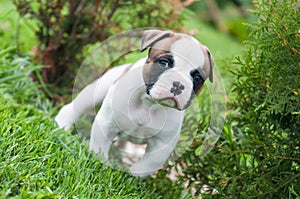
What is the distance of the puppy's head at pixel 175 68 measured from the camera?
2363 millimetres

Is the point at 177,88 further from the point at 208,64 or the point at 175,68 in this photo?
the point at 208,64

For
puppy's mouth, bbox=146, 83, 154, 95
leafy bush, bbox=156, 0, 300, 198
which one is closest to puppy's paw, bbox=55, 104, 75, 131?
leafy bush, bbox=156, 0, 300, 198

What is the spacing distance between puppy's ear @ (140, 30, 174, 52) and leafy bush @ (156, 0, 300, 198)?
368mm

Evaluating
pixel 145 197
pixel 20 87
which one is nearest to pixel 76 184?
pixel 145 197

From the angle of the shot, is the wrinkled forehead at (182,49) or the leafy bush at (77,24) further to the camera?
the leafy bush at (77,24)

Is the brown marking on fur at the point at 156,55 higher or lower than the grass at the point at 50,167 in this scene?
higher

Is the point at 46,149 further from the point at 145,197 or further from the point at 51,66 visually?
the point at 51,66

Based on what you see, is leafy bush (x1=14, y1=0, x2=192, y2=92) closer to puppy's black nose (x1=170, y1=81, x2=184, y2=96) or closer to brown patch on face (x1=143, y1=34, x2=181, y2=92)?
brown patch on face (x1=143, y1=34, x2=181, y2=92)

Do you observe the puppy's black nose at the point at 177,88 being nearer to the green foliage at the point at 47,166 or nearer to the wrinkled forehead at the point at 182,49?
the wrinkled forehead at the point at 182,49

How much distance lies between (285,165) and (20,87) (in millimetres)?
1846

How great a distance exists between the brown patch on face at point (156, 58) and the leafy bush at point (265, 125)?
14.5 inches

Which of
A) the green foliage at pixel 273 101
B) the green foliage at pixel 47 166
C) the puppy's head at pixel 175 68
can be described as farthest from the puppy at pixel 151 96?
the green foliage at pixel 273 101

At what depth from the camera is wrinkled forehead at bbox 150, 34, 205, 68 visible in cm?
237

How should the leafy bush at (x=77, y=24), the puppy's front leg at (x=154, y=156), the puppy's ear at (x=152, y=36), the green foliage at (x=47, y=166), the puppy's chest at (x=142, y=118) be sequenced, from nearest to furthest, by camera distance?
the green foliage at (x=47, y=166) → the puppy's ear at (x=152, y=36) → the puppy's chest at (x=142, y=118) → the puppy's front leg at (x=154, y=156) → the leafy bush at (x=77, y=24)
